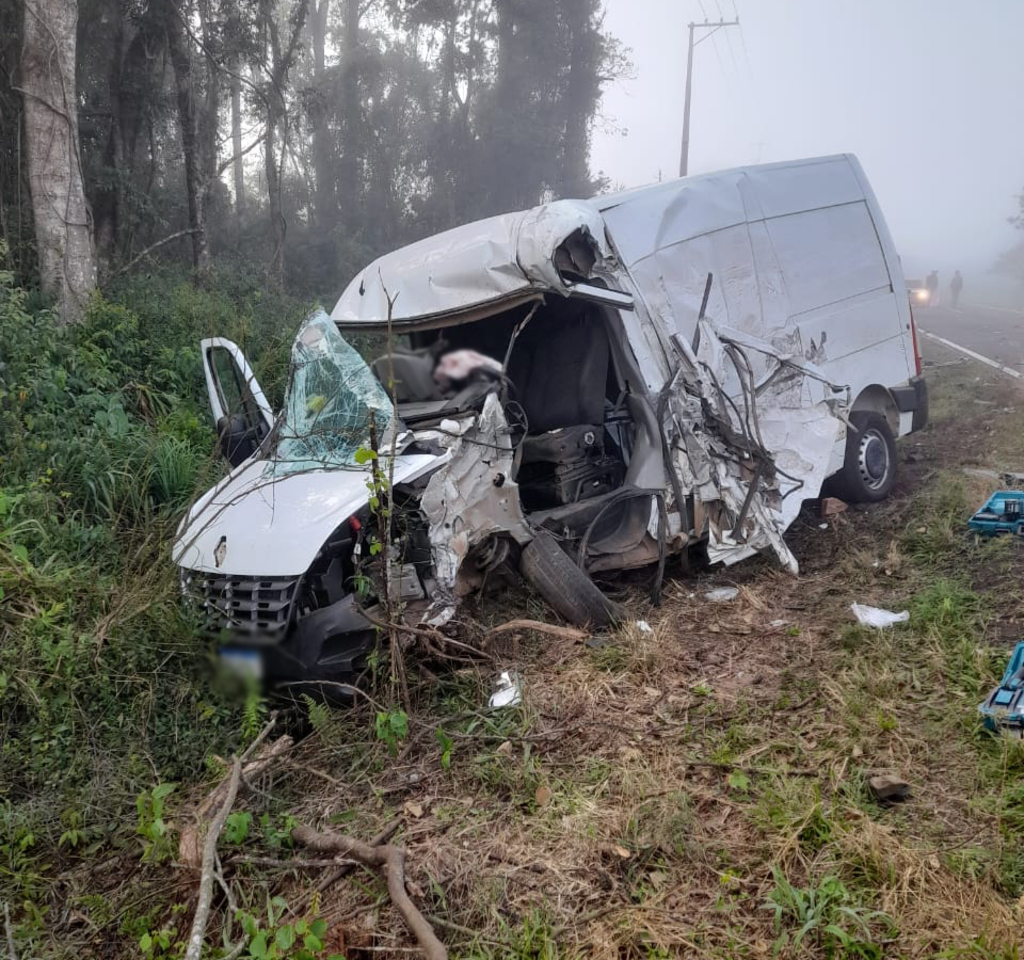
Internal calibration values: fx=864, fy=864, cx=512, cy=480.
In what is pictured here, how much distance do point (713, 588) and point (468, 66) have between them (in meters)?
23.2

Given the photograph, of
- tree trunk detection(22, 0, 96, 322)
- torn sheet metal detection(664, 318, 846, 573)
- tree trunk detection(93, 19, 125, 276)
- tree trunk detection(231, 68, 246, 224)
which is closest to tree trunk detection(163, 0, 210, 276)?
tree trunk detection(93, 19, 125, 276)

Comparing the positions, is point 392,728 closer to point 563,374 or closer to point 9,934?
point 9,934

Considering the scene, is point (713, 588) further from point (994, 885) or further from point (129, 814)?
point (129, 814)

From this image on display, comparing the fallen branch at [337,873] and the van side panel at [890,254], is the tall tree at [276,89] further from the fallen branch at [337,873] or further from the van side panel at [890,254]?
the fallen branch at [337,873]

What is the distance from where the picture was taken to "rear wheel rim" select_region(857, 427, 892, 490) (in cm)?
592

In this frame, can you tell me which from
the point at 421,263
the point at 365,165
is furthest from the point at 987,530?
the point at 365,165

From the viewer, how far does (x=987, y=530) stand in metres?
4.82

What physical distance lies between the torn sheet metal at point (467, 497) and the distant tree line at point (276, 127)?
15.9 ft

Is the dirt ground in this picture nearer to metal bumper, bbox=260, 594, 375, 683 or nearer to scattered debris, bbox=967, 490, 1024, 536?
metal bumper, bbox=260, 594, 375, 683

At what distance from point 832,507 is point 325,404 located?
3.54m

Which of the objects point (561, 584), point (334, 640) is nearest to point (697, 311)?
point (561, 584)

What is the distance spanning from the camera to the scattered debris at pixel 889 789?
2.72 m

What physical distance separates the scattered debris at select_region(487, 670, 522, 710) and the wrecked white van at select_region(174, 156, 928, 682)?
40cm

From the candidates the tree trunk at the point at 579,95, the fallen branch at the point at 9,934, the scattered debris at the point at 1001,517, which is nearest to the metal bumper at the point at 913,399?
the scattered debris at the point at 1001,517
